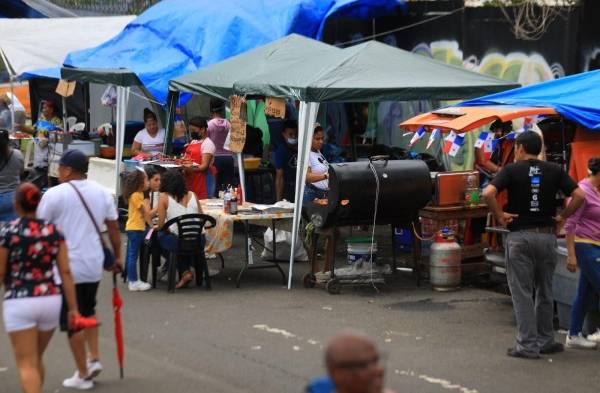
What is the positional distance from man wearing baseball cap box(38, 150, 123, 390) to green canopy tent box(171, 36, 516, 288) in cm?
440

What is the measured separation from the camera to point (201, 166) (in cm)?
1491

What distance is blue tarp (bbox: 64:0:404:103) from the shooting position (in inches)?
681

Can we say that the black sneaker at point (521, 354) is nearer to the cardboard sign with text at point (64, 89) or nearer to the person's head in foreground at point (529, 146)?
the person's head in foreground at point (529, 146)

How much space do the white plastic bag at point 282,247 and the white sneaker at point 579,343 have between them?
5.15m

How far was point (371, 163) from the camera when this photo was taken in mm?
11758

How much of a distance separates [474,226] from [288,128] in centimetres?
411

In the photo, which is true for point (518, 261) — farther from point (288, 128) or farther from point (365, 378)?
point (288, 128)

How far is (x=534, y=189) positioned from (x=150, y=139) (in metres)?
9.37

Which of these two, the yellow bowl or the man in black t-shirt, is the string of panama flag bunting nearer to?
the man in black t-shirt

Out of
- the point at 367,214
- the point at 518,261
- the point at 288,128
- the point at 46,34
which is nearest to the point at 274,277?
the point at 367,214

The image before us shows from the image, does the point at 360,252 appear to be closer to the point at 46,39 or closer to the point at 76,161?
the point at 76,161

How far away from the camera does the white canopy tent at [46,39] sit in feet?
69.1

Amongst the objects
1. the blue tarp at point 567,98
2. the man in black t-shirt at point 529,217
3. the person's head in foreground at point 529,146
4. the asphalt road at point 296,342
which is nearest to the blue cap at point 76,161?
the asphalt road at point 296,342

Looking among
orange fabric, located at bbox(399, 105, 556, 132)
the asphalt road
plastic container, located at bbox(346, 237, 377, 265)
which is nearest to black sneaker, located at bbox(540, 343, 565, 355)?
the asphalt road
